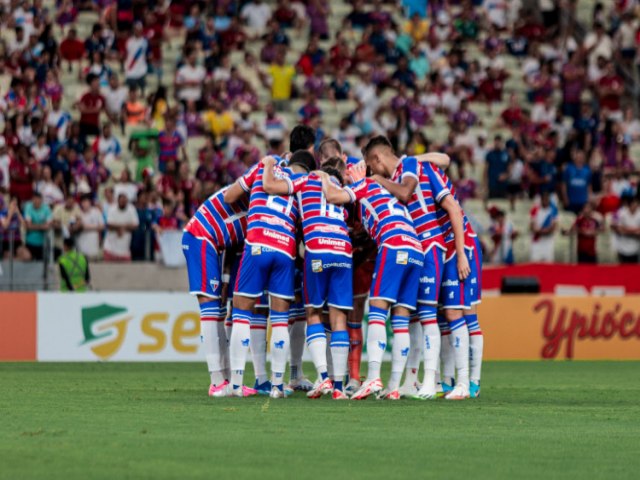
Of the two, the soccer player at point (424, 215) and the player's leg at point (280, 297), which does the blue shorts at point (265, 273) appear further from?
the soccer player at point (424, 215)

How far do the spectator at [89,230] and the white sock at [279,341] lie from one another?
10882mm

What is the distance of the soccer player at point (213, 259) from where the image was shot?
14133 millimetres

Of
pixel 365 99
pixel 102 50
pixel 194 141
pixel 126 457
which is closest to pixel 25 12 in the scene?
pixel 102 50

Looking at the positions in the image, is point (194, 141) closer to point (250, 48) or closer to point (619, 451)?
point (250, 48)

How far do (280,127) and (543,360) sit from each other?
849 cm

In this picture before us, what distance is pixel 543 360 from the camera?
911 inches

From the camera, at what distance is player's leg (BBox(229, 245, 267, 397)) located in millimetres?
13586

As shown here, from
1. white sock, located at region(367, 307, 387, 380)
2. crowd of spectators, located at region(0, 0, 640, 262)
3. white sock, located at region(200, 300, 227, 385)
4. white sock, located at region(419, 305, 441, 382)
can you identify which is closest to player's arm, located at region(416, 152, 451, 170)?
white sock, located at region(419, 305, 441, 382)

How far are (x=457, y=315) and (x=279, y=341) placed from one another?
5.81ft

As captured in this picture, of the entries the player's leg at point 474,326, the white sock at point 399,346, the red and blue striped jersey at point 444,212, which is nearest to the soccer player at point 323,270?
the white sock at point 399,346

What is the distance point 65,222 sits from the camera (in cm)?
2414

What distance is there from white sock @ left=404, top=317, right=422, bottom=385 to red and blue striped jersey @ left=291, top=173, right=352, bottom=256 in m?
1.20

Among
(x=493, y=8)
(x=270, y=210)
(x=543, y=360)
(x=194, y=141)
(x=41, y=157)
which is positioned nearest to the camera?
(x=270, y=210)

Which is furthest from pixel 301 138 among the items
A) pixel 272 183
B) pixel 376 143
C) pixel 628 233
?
pixel 628 233
